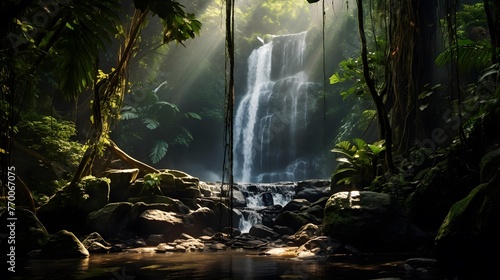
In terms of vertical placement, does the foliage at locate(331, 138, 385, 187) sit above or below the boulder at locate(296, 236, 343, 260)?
above

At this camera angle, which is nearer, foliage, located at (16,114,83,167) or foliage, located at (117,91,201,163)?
foliage, located at (16,114,83,167)

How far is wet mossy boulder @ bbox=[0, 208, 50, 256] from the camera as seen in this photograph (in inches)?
271

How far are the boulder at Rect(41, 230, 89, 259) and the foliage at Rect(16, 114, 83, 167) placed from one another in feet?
15.0

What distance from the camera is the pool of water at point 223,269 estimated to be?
4.43 meters

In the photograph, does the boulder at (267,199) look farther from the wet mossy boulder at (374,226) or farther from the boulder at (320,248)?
the boulder at (320,248)

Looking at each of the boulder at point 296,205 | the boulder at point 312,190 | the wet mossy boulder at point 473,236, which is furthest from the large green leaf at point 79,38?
the boulder at point 312,190

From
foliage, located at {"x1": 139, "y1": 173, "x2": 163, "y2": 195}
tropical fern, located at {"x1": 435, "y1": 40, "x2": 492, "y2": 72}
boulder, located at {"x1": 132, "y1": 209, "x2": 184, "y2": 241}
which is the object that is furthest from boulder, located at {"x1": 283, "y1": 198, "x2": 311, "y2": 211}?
tropical fern, located at {"x1": 435, "y1": 40, "x2": 492, "y2": 72}

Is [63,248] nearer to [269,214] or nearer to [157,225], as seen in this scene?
[157,225]

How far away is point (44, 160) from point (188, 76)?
56.8 feet

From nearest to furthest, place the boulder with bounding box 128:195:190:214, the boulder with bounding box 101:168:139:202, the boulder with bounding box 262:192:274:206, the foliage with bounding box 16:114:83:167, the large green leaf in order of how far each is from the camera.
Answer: the large green leaf → the foliage with bounding box 16:114:83:167 → the boulder with bounding box 128:195:190:214 → the boulder with bounding box 101:168:139:202 → the boulder with bounding box 262:192:274:206

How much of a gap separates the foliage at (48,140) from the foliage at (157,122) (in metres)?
9.56

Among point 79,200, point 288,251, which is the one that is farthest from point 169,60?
point 288,251

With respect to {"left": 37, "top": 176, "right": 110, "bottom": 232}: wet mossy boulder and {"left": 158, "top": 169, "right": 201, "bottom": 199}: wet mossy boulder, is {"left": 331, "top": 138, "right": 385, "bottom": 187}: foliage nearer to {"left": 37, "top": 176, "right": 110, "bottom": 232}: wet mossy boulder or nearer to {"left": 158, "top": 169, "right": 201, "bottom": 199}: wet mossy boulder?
{"left": 158, "top": 169, "right": 201, "bottom": 199}: wet mossy boulder

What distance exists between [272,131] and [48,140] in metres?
15.6
